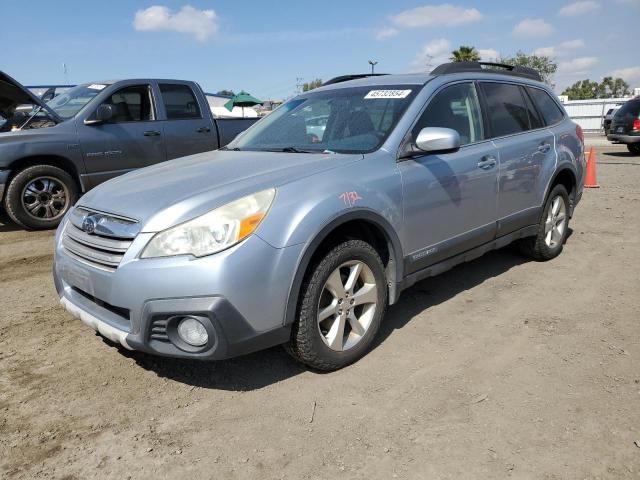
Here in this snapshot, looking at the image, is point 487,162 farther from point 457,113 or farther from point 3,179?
point 3,179

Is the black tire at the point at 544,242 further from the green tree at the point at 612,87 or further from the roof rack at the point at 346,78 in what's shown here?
the green tree at the point at 612,87

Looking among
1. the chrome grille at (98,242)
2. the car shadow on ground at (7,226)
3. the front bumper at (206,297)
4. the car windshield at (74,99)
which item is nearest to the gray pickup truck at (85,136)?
the car windshield at (74,99)

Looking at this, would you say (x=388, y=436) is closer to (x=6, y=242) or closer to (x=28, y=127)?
(x=6, y=242)

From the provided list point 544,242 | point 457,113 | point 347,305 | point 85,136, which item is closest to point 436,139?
point 457,113

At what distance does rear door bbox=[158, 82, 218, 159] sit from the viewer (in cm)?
750

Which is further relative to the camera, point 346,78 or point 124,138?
point 124,138

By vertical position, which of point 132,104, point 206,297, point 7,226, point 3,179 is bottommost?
point 7,226

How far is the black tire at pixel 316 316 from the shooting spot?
9.16ft

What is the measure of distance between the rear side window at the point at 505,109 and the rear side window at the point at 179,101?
15.7 feet

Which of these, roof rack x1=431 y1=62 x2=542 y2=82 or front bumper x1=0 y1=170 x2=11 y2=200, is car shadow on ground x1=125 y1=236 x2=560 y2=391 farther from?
front bumper x1=0 y1=170 x2=11 y2=200

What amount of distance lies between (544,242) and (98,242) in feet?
12.7

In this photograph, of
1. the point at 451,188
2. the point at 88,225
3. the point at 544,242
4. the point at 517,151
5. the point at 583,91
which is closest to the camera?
the point at 88,225

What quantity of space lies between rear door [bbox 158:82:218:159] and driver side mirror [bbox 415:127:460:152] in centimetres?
496

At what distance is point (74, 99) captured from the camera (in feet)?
24.1
